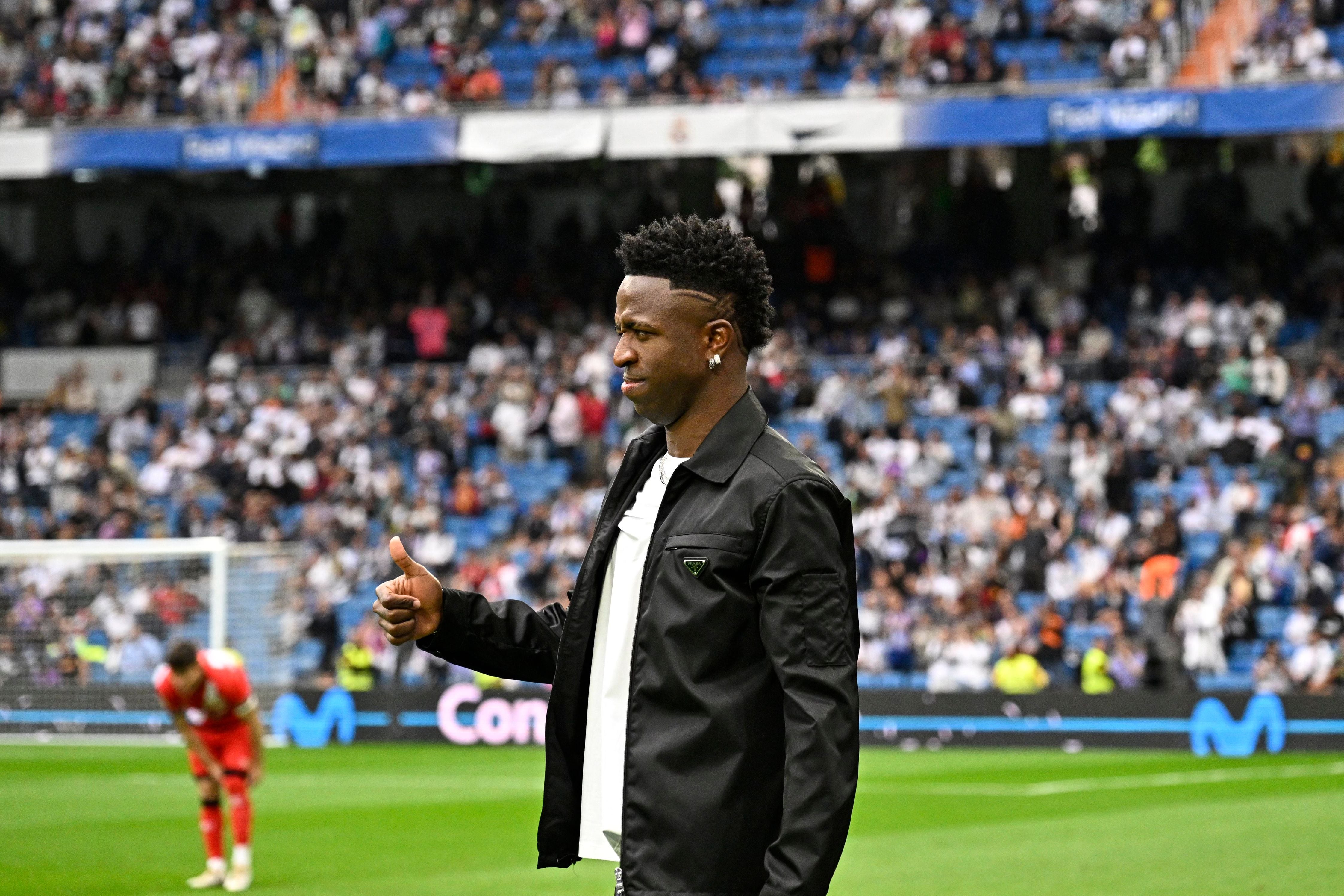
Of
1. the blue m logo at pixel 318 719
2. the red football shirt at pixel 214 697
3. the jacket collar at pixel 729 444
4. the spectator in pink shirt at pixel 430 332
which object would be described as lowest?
the blue m logo at pixel 318 719

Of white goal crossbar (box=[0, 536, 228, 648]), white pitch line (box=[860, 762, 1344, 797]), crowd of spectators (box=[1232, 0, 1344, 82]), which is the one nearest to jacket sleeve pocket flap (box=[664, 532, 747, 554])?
white pitch line (box=[860, 762, 1344, 797])

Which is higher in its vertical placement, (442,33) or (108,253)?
(442,33)

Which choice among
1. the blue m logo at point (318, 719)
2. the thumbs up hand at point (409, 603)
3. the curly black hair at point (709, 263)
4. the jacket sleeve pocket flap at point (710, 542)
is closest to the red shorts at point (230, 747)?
the thumbs up hand at point (409, 603)

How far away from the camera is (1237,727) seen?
66.8 ft

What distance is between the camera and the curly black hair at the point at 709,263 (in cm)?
413

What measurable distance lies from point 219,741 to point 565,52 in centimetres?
2108

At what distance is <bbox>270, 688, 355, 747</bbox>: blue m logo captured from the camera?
76.2ft

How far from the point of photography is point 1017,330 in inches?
1112

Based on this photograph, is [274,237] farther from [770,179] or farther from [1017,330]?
[1017,330]

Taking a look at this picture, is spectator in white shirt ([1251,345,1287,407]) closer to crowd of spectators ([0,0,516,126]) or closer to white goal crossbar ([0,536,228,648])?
crowd of spectators ([0,0,516,126])

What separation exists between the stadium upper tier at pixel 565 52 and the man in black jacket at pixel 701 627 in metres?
24.1

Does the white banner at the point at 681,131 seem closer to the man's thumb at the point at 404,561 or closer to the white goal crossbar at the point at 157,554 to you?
the white goal crossbar at the point at 157,554

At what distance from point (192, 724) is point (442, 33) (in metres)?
21.5

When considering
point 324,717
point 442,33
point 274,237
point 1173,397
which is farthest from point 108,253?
point 1173,397
